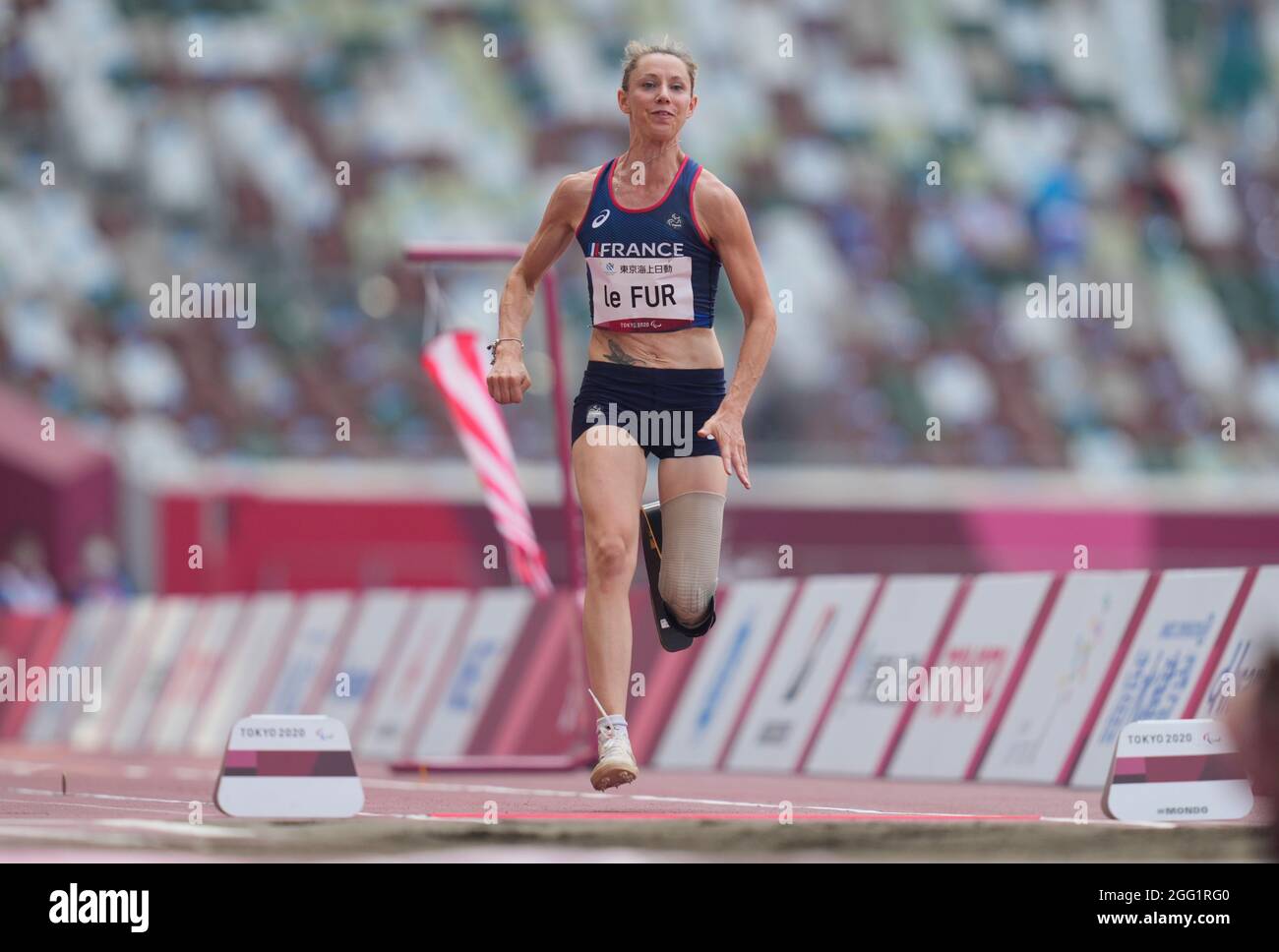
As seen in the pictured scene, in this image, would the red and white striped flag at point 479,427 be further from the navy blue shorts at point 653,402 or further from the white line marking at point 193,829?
the white line marking at point 193,829

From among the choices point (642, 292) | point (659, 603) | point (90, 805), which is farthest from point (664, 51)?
point (90, 805)

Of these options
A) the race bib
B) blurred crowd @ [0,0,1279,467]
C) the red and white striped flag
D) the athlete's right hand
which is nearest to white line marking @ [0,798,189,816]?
the athlete's right hand

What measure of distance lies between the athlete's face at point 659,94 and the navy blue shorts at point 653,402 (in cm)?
80

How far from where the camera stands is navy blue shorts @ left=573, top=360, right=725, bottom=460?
758cm

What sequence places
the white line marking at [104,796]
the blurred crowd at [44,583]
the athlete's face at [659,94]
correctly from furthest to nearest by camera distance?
the blurred crowd at [44,583] < the white line marking at [104,796] < the athlete's face at [659,94]

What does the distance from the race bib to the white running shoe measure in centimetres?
138

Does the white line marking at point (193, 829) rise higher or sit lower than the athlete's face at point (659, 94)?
lower

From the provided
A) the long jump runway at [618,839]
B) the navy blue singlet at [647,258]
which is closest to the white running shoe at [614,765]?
the long jump runway at [618,839]

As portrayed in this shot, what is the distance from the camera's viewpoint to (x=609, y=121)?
34031 mm

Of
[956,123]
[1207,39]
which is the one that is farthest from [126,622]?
[1207,39]

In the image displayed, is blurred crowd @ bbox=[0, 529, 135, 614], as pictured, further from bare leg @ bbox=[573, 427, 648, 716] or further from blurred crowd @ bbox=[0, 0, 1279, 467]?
bare leg @ bbox=[573, 427, 648, 716]

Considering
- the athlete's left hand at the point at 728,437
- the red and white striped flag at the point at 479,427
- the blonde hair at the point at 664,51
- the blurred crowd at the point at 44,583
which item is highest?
the blonde hair at the point at 664,51

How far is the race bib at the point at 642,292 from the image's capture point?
24.4 feet

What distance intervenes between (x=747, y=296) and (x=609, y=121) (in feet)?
88.1
